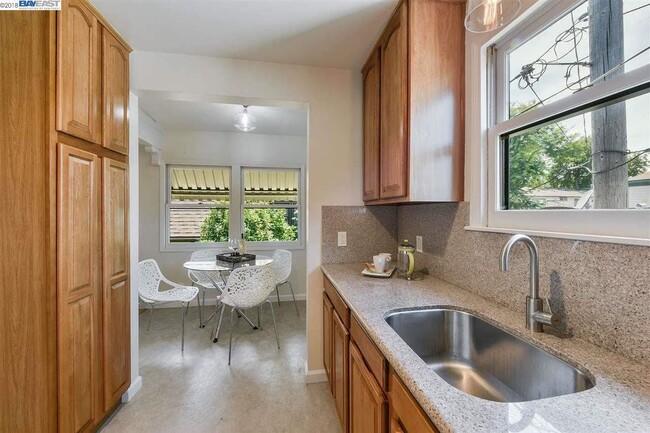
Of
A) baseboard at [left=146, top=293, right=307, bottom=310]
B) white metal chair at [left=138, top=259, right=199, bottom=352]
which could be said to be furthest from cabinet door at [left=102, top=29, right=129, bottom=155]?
baseboard at [left=146, top=293, right=307, bottom=310]

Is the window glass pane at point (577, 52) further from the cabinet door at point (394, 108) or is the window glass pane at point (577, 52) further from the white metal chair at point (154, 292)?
the white metal chair at point (154, 292)

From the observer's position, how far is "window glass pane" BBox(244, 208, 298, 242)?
4211 mm

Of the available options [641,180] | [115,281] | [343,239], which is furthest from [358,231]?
[115,281]

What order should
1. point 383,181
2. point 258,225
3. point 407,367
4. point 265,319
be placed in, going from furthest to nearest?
point 258,225 → point 265,319 → point 383,181 → point 407,367

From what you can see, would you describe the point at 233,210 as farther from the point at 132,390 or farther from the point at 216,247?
the point at 132,390

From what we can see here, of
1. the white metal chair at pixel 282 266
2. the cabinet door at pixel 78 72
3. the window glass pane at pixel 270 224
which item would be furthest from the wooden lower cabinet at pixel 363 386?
the window glass pane at pixel 270 224

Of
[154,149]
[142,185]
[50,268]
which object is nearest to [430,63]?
[50,268]

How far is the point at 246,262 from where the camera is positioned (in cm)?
298

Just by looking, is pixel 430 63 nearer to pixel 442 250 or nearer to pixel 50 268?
pixel 442 250

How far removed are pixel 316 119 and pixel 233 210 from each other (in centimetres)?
238

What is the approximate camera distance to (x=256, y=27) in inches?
67.0

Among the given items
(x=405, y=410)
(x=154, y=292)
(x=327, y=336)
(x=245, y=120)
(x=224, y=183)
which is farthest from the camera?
(x=224, y=183)

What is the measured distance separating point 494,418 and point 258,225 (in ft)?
12.9

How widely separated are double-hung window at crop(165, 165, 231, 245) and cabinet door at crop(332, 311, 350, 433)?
290 centimetres
